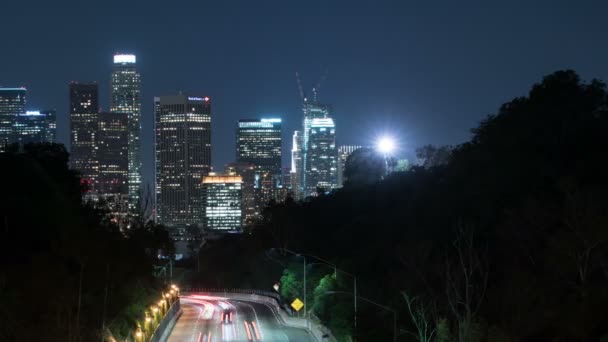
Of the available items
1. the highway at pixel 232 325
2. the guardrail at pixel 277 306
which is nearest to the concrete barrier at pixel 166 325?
the highway at pixel 232 325

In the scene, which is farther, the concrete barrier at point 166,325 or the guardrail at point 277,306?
the guardrail at point 277,306

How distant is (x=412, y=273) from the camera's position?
45.3 metres

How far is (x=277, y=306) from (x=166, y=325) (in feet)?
53.9

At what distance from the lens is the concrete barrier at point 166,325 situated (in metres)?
Answer: 49.0

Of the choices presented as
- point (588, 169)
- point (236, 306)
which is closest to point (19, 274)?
point (588, 169)

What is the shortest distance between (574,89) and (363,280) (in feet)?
69.0

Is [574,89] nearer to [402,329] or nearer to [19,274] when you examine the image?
[402,329]

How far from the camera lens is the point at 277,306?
69.8 metres

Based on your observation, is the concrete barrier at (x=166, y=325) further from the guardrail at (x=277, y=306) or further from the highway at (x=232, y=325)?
the guardrail at (x=277, y=306)

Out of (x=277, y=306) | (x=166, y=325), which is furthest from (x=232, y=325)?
(x=277, y=306)

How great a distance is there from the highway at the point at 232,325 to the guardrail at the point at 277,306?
0.43 metres

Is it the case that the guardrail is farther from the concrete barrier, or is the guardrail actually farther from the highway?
the concrete barrier

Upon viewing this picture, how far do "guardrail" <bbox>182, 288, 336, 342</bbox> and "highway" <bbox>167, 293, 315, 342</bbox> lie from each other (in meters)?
0.43

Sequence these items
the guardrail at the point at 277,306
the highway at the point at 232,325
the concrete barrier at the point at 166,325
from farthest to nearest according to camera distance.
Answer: the highway at the point at 232,325
the guardrail at the point at 277,306
the concrete barrier at the point at 166,325
